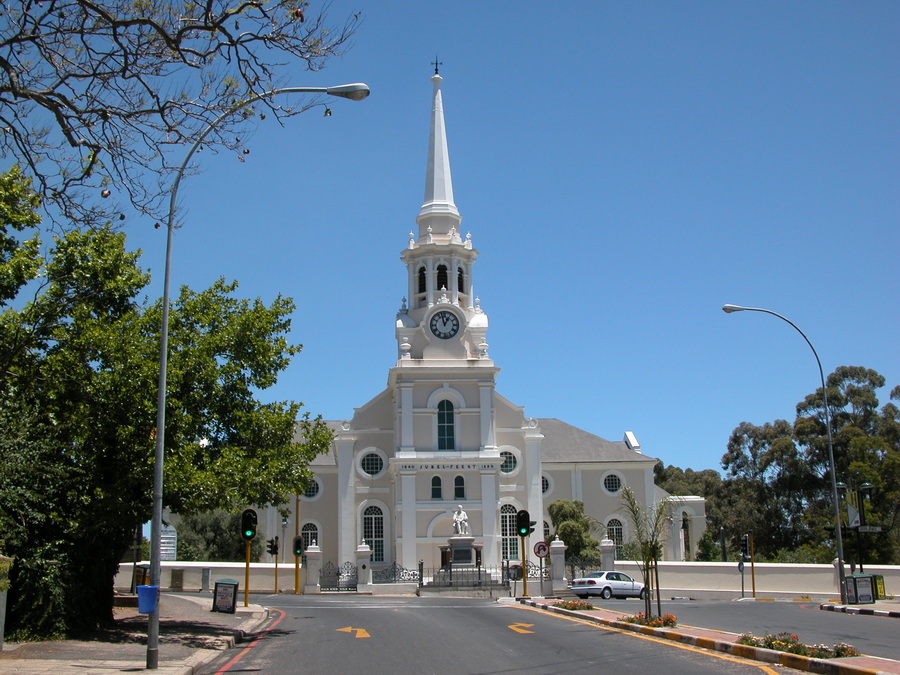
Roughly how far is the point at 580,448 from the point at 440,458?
1457cm

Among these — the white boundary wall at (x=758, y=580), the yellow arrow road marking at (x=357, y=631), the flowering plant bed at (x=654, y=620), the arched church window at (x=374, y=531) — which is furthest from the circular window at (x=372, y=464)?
the flowering plant bed at (x=654, y=620)

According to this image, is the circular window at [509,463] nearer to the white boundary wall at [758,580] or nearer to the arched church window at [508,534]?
the arched church window at [508,534]

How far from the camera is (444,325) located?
55938mm

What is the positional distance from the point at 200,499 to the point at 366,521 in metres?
35.6

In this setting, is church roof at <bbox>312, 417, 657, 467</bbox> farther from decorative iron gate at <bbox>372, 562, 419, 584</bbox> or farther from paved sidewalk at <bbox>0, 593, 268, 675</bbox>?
paved sidewalk at <bbox>0, 593, 268, 675</bbox>

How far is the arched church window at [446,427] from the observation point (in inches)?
2131

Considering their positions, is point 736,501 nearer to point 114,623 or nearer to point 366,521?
point 366,521

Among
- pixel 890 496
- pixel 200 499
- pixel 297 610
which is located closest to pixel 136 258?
pixel 200 499

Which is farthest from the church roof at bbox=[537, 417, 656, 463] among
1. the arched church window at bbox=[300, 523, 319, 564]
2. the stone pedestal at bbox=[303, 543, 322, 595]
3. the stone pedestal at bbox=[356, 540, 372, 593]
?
the stone pedestal at bbox=[303, 543, 322, 595]

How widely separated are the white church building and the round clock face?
60 millimetres

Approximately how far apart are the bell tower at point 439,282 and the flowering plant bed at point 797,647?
39.2m

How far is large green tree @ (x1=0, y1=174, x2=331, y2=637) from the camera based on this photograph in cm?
1870

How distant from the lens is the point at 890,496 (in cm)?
4897

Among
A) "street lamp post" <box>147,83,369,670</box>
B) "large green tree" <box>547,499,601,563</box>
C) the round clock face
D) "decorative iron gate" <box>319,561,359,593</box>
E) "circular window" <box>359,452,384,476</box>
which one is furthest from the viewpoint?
"circular window" <box>359,452,384,476</box>
